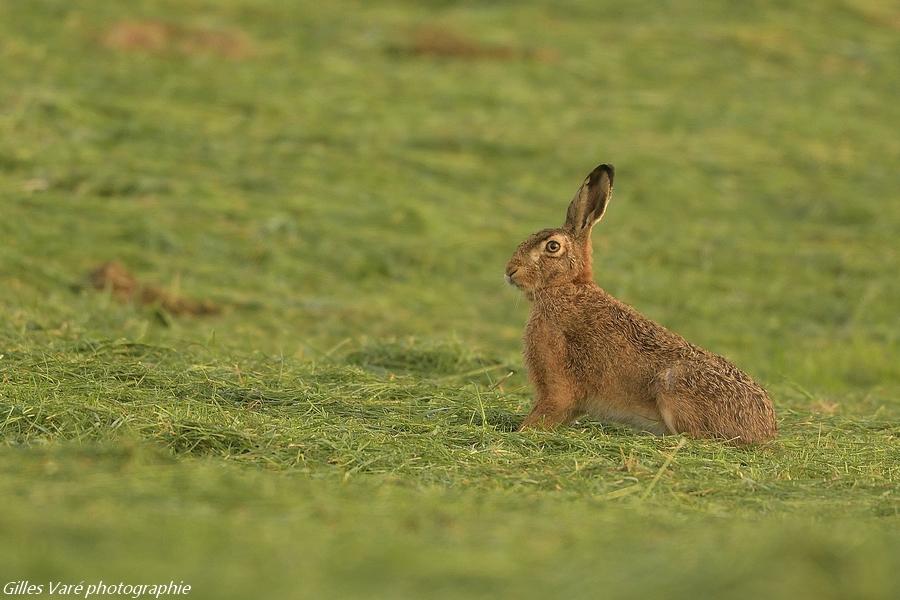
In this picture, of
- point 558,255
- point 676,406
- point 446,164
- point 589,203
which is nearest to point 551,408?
point 676,406

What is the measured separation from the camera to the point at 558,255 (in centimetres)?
940

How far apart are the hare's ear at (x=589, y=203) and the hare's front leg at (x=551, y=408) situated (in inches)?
48.7

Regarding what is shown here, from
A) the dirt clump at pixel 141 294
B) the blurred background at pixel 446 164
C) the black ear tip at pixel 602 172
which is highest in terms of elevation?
the black ear tip at pixel 602 172

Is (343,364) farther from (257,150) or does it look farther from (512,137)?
(512,137)

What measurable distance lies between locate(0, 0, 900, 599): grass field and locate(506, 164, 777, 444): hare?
0.21 m

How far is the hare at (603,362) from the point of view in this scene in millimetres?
8414

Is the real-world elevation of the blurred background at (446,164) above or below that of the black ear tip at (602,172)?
below

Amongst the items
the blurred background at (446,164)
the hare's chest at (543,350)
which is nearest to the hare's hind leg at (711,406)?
the hare's chest at (543,350)

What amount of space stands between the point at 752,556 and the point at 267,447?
3.32 m

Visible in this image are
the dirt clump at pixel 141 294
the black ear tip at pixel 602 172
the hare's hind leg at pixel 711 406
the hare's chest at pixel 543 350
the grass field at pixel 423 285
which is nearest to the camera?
the grass field at pixel 423 285

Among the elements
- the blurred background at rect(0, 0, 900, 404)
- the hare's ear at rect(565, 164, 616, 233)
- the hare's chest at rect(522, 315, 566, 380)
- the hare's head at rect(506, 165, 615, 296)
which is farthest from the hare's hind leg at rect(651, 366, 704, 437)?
the blurred background at rect(0, 0, 900, 404)

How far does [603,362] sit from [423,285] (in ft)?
21.4

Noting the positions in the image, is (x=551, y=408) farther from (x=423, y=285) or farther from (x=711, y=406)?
(x=423, y=285)

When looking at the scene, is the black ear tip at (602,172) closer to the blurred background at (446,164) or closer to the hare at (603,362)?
the hare at (603,362)
